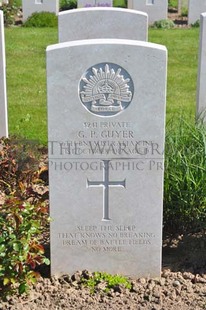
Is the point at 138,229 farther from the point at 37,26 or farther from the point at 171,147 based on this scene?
the point at 37,26

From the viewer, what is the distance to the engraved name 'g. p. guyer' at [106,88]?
4.47m

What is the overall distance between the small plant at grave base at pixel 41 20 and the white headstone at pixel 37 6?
551 millimetres

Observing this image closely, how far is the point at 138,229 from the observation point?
15.8 feet

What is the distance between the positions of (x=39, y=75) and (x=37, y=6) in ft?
21.5

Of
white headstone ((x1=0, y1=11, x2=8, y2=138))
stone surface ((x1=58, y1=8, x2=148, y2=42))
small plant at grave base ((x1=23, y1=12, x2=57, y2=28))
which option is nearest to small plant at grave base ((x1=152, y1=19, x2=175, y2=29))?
small plant at grave base ((x1=23, y1=12, x2=57, y2=28))

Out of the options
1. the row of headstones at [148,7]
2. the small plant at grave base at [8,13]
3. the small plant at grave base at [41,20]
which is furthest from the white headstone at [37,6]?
the small plant at grave base at [41,20]

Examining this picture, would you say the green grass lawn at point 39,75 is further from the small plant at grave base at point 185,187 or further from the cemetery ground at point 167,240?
the small plant at grave base at point 185,187

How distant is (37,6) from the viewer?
57.2 ft

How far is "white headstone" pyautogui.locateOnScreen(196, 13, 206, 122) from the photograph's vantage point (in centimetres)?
655

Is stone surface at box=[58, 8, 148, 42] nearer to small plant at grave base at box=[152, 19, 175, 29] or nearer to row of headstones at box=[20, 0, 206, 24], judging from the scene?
small plant at grave base at box=[152, 19, 175, 29]

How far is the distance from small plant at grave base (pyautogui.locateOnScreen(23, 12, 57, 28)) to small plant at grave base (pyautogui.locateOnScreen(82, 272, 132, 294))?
485 inches

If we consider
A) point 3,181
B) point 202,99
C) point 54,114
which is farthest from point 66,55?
point 202,99

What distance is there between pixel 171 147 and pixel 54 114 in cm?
128

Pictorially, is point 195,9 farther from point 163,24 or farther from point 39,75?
point 39,75
